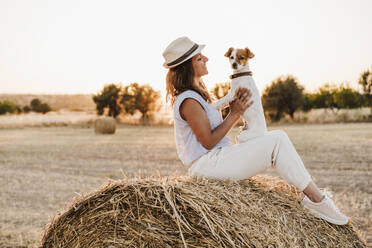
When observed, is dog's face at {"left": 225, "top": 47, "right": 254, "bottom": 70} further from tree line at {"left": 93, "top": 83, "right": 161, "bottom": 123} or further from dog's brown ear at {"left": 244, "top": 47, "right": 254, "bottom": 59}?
tree line at {"left": 93, "top": 83, "right": 161, "bottom": 123}

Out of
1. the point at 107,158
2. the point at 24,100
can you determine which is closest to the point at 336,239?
the point at 107,158

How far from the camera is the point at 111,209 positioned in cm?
293

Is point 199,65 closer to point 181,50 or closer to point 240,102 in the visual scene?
point 181,50

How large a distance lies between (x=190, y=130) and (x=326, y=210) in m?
1.30

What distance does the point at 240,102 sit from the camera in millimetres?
3443

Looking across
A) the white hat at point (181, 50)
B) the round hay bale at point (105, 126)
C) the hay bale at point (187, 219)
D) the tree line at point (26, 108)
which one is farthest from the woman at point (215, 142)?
the tree line at point (26, 108)

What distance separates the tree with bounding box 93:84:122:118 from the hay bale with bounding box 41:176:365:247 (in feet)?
140

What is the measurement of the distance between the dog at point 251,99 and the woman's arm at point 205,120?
0.11 m

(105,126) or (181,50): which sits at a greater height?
(181,50)

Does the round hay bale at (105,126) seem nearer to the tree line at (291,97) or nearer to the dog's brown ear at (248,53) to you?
the tree line at (291,97)

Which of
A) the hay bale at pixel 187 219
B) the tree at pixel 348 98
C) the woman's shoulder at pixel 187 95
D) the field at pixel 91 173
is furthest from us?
the tree at pixel 348 98

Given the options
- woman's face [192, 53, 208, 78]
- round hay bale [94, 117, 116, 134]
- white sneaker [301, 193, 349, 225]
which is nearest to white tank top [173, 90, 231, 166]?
woman's face [192, 53, 208, 78]

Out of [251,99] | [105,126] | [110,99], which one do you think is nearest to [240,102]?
[251,99]

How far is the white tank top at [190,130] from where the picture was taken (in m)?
3.44
